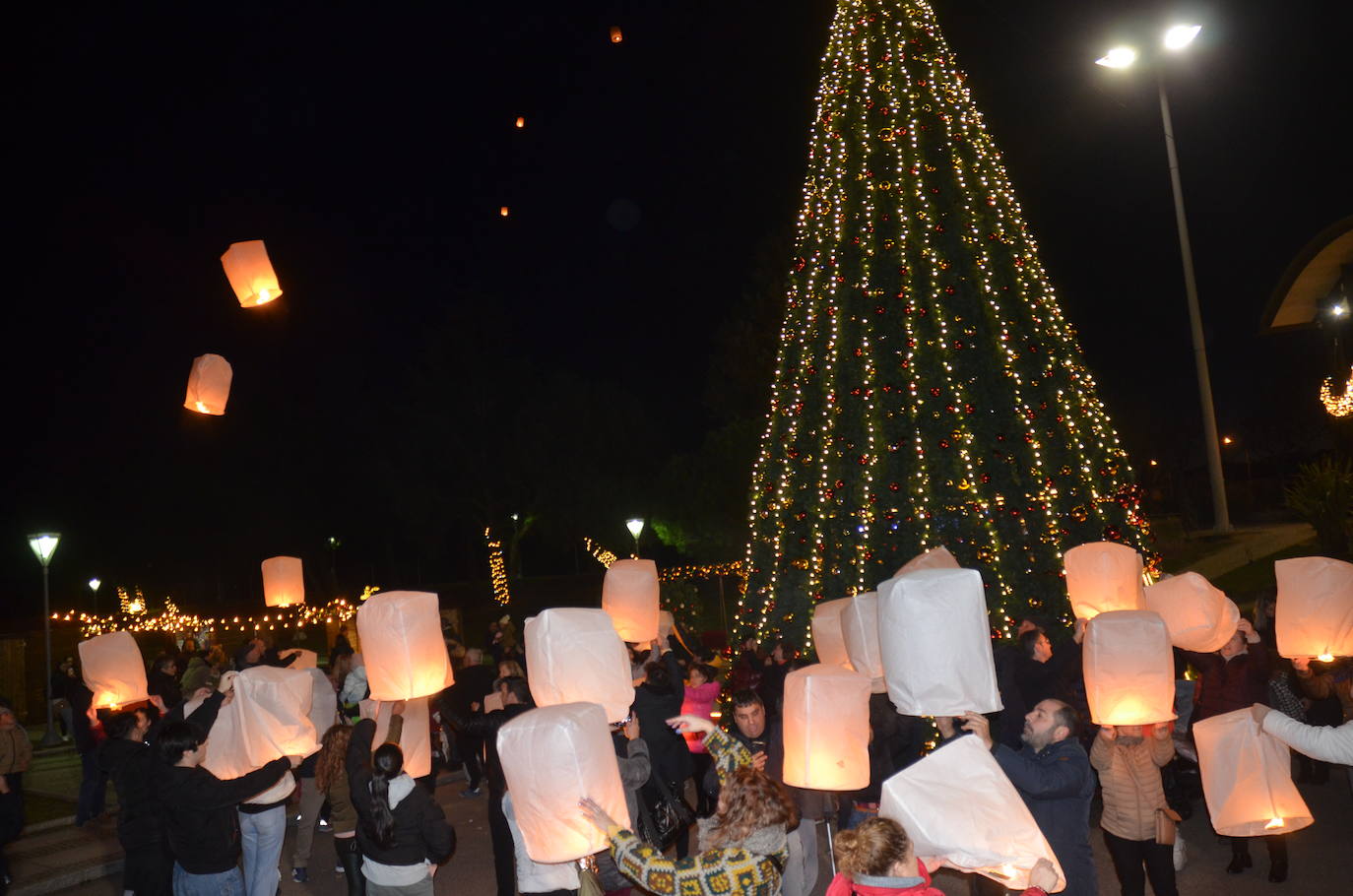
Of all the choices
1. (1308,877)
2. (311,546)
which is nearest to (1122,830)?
(1308,877)

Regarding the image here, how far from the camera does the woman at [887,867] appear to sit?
3479 mm

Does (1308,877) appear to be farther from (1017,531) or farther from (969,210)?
(969,210)

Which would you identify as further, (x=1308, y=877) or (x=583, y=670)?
(x=1308, y=877)

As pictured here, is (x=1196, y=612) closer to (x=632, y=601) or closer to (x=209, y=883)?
(x=632, y=601)

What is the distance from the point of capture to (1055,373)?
34.1 feet

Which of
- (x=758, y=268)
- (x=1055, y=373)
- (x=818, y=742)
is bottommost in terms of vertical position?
(x=818, y=742)

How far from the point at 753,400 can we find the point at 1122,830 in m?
23.6

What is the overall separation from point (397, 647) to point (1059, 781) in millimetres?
3973

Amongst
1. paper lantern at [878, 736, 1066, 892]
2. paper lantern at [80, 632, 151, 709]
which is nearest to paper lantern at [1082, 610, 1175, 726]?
paper lantern at [878, 736, 1066, 892]

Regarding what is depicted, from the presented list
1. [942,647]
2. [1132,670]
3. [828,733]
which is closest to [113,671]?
[828,733]

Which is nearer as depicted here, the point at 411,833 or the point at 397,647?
the point at 411,833

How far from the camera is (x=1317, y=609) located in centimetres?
726

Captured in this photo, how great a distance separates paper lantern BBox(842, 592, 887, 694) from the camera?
7.01 metres

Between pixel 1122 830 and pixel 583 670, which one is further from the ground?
pixel 583 670
